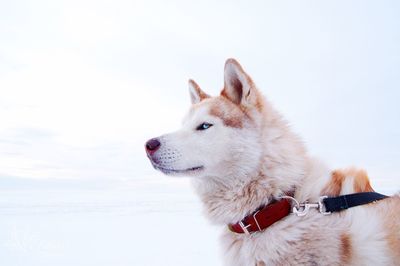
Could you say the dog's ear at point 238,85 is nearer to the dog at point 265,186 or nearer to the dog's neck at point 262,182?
the dog at point 265,186

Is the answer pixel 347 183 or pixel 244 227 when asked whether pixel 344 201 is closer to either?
pixel 347 183

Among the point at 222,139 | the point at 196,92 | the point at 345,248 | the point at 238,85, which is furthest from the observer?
the point at 196,92

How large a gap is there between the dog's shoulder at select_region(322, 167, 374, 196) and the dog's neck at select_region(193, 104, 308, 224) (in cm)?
23

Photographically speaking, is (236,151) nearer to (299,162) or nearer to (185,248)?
(299,162)

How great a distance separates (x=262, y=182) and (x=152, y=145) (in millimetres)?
1065

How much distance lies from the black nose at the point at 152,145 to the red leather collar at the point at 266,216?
107cm

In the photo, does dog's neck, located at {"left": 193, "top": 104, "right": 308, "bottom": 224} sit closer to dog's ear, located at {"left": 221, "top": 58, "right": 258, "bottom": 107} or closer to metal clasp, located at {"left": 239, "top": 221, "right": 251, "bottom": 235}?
metal clasp, located at {"left": 239, "top": 221, "right": 251, "bottom": 235}

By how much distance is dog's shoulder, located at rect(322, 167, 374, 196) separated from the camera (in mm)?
3023

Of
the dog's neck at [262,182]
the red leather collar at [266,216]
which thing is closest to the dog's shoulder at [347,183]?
the dog's neck at [262,182]

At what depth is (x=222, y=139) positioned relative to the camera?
11.2 ft

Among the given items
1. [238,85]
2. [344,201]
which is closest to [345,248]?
[344,201]

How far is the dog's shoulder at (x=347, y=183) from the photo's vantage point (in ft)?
9.92

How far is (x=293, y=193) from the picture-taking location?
3029 mm

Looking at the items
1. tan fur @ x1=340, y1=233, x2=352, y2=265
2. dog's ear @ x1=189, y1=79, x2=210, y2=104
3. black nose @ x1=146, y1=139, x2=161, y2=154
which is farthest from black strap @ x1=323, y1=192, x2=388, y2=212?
dog's ear @ x1=189, y1=79, x2=210, y2=104
